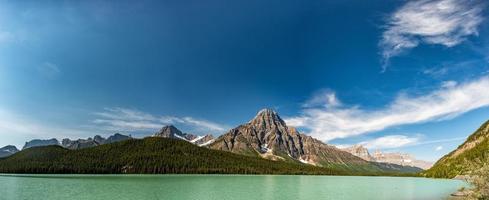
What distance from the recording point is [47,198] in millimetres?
55469

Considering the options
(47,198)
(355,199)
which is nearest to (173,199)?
(47,198)

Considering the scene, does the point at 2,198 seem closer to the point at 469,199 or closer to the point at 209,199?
the point at 209,199

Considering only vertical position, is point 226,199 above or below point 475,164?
below

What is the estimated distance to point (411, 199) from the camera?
6519 centimetres

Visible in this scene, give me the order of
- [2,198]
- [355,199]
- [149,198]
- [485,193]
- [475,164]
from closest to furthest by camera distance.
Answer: [485,193]
[475,164]
[2,198]
[149,198]
[355,199]

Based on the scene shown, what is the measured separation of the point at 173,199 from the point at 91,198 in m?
13.2

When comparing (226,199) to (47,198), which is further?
(226,199)

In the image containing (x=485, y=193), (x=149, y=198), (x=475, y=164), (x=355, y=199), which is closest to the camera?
(x=485, y=193)

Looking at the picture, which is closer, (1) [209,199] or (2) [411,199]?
(1) [209,199]

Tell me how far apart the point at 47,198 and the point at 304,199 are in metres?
41.9

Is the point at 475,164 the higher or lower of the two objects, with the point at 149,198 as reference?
higher

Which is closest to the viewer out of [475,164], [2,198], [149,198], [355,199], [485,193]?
[485,193]

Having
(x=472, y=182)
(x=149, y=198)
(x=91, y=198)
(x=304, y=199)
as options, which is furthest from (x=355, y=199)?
(x=91, y=198)

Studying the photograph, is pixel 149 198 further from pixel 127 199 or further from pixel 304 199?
pixel 304 199
